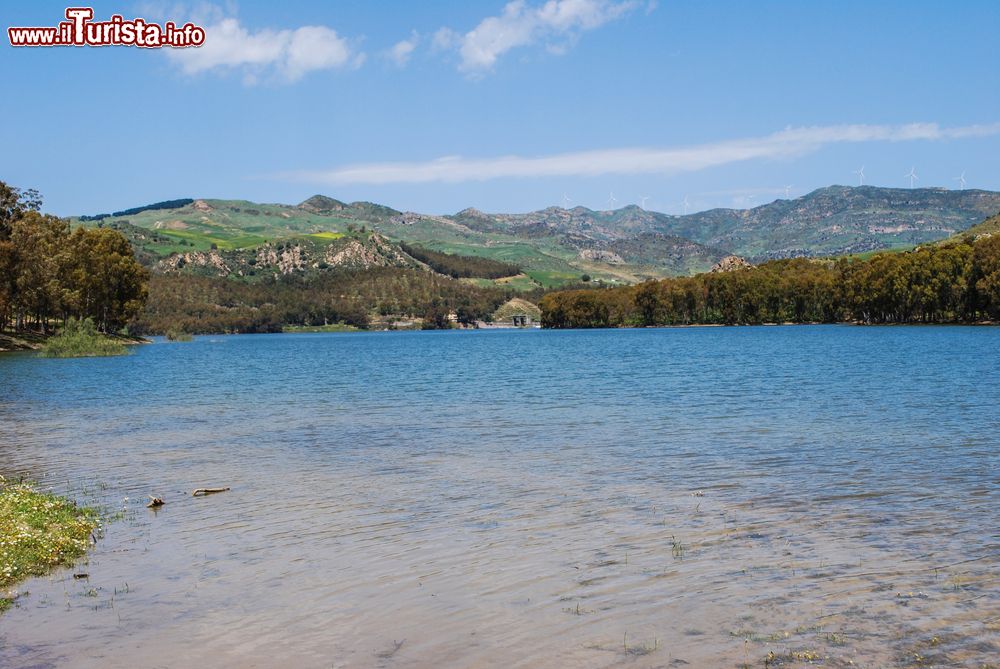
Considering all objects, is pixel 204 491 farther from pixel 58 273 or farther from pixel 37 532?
pixel 58 273

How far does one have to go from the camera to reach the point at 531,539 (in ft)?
59.3

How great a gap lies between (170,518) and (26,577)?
5.26 metres

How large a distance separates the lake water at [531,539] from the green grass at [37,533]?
1.72 feet

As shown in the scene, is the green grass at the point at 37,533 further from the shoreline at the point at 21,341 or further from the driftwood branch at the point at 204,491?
the shoreline at the point at 21,341

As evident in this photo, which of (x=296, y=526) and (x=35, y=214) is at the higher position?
(x=35, y=214)

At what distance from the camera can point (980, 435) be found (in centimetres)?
3133

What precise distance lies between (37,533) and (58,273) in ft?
357

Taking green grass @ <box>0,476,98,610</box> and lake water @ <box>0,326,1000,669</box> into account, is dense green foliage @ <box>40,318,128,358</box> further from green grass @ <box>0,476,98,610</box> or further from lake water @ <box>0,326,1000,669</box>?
green grass @ <box>0,476,98,610</box>

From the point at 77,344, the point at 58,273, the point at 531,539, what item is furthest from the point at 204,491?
the point at 58,273

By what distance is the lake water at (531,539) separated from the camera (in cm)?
1216

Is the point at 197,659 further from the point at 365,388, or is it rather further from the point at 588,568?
the point at 365,388

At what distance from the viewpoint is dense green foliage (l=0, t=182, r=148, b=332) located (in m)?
101

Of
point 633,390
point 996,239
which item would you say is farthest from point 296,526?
point 996,239

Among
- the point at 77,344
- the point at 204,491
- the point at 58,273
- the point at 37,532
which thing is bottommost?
the point at 204,491
